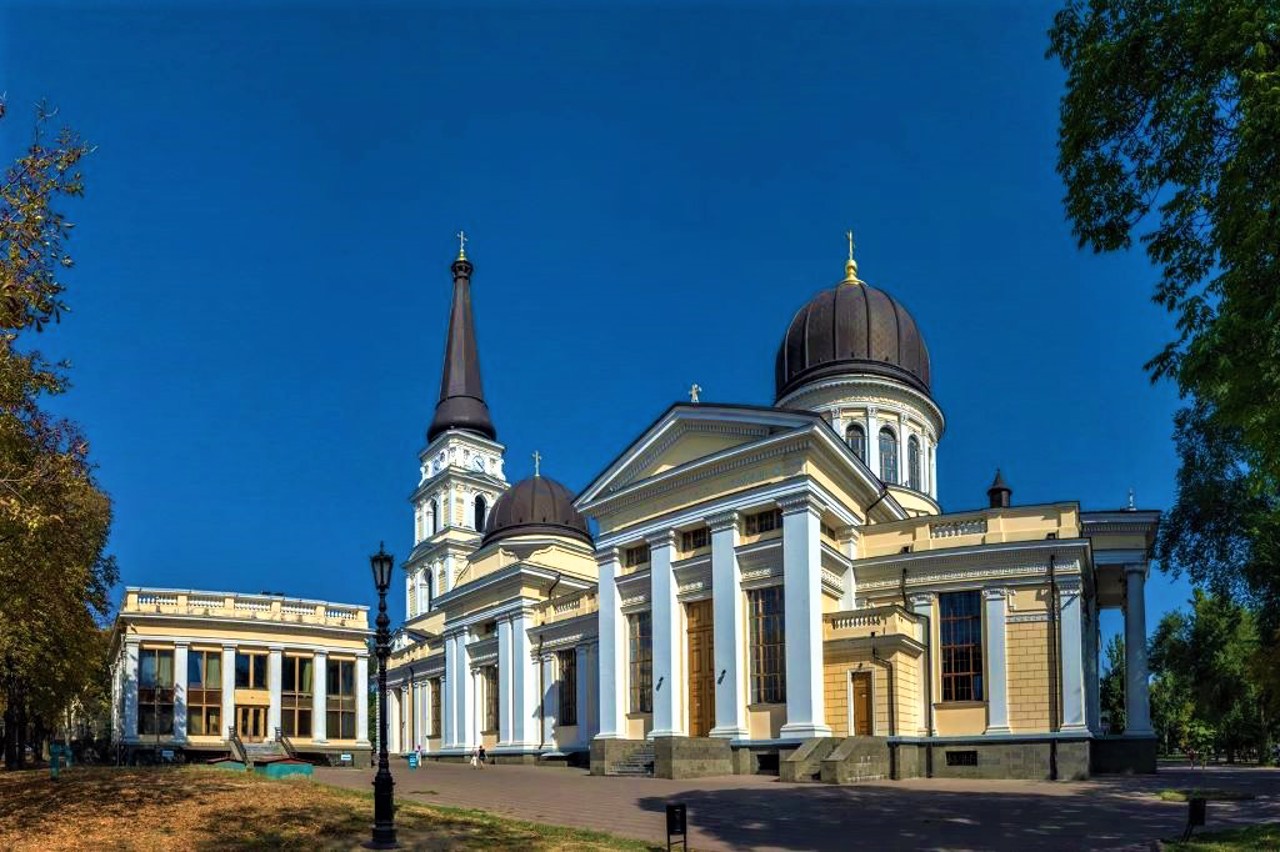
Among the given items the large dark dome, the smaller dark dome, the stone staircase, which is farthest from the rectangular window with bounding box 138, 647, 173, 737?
the large dark dome

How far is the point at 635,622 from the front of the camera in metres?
38.3

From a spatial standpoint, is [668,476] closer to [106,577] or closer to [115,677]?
[106,577]

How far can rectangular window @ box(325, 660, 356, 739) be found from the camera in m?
49.7

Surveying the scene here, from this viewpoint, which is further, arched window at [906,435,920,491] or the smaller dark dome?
the smaller dark dome

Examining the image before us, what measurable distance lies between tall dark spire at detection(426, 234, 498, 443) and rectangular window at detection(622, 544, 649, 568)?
48306 millimetres

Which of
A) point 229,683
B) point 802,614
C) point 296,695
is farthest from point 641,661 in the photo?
point 229,683

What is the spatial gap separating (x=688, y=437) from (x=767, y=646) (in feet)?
25.2

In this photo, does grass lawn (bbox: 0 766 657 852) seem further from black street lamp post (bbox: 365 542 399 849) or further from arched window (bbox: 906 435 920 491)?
arched window (bbox: 906 435 920 491)

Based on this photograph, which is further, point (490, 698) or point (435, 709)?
point (435, 709)

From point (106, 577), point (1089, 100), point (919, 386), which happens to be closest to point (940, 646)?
point (919, 386)

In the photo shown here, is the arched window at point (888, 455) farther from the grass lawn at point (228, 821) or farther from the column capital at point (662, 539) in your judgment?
the grass lawn at point (228, 821)

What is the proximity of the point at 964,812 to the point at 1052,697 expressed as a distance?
43.3ft

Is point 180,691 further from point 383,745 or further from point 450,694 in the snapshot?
point 383,745

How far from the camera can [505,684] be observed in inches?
1909
